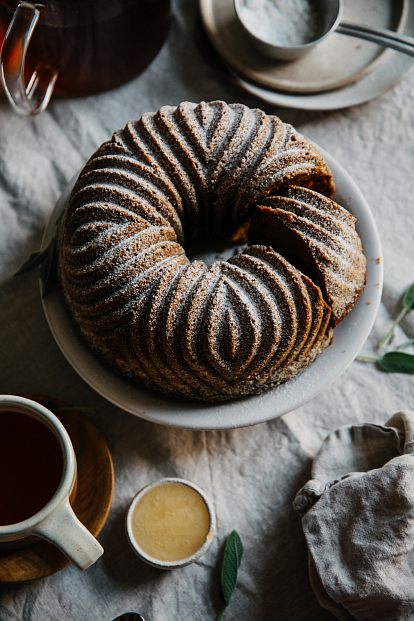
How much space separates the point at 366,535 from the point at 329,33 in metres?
1.48

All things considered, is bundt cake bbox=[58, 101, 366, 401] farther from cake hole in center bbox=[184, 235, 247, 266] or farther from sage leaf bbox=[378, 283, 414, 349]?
sage leaf bbox=[378, 283, 414, 349]

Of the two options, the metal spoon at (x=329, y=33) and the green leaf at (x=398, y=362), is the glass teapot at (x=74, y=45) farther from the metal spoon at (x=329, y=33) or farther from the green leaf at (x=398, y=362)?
the green leaf at (x=398, y=362)

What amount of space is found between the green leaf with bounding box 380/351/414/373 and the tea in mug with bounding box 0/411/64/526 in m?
0.98

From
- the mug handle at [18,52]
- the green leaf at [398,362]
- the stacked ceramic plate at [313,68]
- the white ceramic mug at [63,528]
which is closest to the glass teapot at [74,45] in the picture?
the mug handle at [18,52]

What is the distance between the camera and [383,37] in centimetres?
175

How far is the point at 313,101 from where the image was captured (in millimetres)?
1815

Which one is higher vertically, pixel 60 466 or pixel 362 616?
pixel 60 466

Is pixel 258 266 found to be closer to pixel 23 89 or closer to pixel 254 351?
pixel 254 351

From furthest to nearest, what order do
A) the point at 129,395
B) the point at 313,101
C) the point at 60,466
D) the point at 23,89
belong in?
the point at 313,101 → the point at 23,89 → the point at 129,395 → the point at 60,466

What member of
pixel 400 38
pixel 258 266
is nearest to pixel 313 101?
pixel 400 38

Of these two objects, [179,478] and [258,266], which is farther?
[179,478]

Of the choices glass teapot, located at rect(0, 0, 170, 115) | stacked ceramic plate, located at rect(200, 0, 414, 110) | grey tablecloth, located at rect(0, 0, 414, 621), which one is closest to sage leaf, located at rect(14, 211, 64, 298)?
grey tablecloth, located at rect(0, 0, 414, 621)

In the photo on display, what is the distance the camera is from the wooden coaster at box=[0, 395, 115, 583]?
4.33 ft

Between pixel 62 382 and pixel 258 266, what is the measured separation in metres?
0.69
